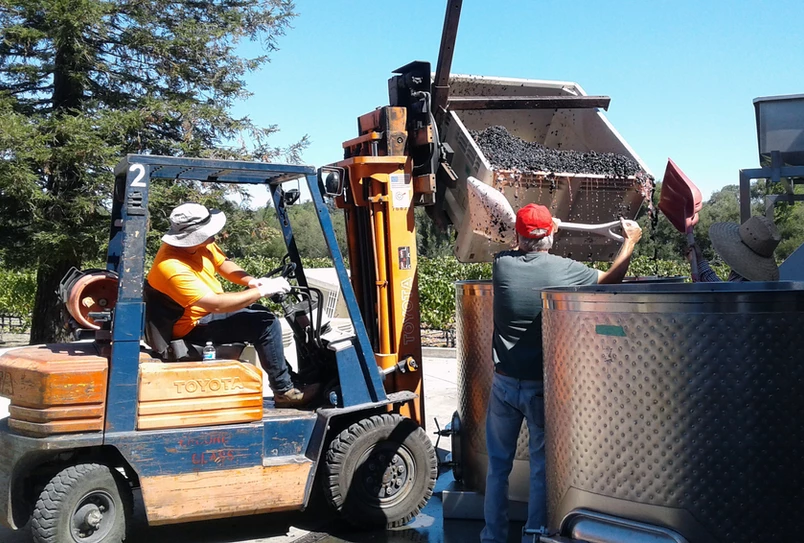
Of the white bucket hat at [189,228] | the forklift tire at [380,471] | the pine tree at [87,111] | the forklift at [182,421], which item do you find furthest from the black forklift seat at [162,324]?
the pine tree at [87,111]

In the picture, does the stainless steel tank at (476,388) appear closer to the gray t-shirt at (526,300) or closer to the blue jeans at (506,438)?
the blue jeans at (506,438)

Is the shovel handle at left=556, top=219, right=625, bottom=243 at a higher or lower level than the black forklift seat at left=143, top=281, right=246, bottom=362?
higher

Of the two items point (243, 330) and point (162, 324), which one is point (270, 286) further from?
point (162, 324)

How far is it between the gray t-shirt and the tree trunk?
34.4 feet

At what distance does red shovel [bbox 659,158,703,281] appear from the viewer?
577cm

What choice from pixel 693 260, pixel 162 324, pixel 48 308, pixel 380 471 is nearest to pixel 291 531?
pixel 380 471

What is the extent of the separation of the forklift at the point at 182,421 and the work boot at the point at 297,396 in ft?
0.45

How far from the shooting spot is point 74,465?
4562mm

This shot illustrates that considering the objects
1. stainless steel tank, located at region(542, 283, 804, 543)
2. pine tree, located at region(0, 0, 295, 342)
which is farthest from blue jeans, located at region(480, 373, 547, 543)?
pine tree, located at region(0, 0, 295, 342)

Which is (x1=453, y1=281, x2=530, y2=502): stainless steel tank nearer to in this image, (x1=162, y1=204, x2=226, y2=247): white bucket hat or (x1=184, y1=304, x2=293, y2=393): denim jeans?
(x1=184, y1=304, x2=293, y2=393): denim jeans

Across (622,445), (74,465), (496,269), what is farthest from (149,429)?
(622,445)

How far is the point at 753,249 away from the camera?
5.07 m

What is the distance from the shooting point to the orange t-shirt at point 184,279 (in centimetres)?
477

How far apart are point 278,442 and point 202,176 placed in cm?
194
